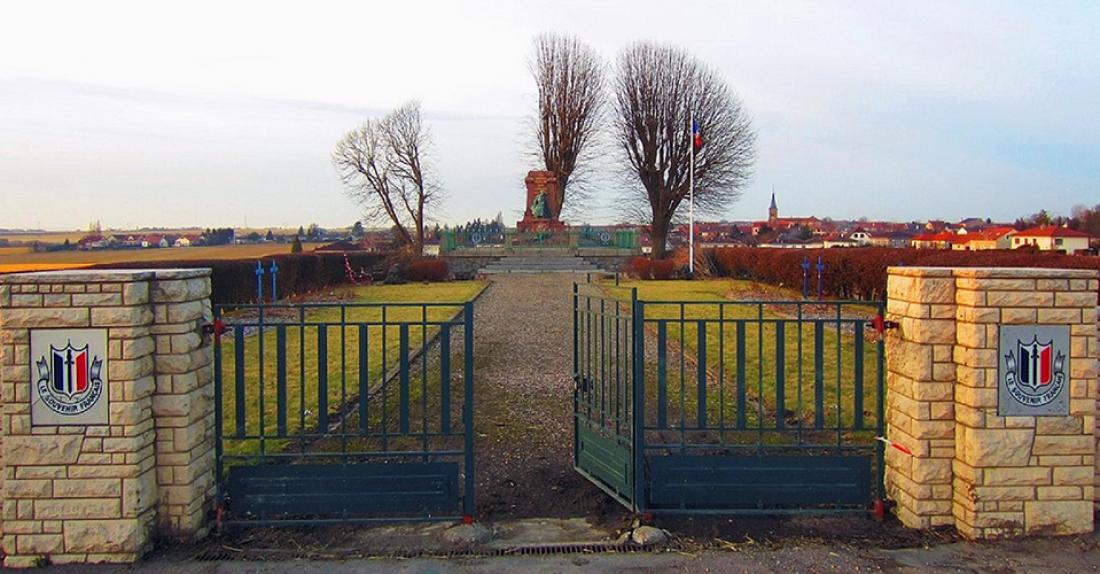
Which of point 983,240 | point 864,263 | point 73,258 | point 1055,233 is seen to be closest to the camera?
point 864,263

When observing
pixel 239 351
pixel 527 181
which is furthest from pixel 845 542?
pixel 527 181

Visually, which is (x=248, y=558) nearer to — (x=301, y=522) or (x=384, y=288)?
(x=301, y=522)

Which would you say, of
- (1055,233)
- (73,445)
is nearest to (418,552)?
(73,445)

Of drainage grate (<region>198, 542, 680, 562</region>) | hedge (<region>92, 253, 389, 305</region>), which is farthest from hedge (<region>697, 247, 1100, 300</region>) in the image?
hedge (<region>92, 253, 389, 305</region>)

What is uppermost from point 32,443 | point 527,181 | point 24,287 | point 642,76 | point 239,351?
point 642,76

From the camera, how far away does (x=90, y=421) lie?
187 inches

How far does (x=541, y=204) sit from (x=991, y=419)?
130ft

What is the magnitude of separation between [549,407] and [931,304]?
448 centimetres

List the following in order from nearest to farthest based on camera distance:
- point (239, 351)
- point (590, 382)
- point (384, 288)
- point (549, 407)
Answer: point (239, 351) < point (590, 382) < point (549, 407) < point (384, 288)

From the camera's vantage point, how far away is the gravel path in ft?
18.5

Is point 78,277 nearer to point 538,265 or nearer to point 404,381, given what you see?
point 404,381

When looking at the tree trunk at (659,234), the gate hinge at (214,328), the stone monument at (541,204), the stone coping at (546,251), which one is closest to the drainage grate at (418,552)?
the gate hinge at (214,328)

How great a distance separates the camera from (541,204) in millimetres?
43906

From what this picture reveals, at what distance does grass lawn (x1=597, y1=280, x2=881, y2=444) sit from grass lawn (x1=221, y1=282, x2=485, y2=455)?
6.07ft
